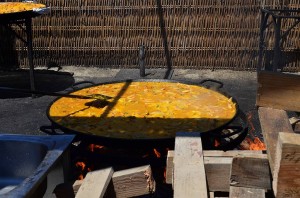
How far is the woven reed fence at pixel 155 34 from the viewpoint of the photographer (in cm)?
958

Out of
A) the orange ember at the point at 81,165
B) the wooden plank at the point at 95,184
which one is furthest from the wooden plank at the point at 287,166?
the orange ember at the point at 81,165

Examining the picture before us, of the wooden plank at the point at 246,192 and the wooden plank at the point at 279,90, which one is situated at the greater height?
the wooden plank at the point at 279,90

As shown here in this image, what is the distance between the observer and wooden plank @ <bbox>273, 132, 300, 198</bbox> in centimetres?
145

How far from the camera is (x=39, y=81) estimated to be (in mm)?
9391

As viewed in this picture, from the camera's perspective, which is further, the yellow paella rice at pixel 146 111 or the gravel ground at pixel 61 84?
the gravel ground at pixel 61 84

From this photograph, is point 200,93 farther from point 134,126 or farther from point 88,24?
point 88,24

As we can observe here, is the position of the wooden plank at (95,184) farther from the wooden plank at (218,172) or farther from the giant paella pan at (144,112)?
the giant paella pan at (144,112)

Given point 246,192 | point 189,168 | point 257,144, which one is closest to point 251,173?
point 246,192

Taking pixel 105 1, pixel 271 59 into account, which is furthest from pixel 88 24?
pixel 271 59

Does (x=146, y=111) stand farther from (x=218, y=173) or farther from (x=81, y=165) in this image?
(x=218, y=173)

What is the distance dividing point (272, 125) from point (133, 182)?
913mm

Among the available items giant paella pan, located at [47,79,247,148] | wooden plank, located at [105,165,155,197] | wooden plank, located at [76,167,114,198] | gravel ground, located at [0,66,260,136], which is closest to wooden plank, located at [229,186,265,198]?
wooden plank, located at [105,165,155,197]


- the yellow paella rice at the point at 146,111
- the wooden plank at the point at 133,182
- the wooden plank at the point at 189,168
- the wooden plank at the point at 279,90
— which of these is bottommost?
the yellow paella rice at the point at 146,111

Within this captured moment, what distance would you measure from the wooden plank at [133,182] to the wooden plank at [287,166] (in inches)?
36.2
